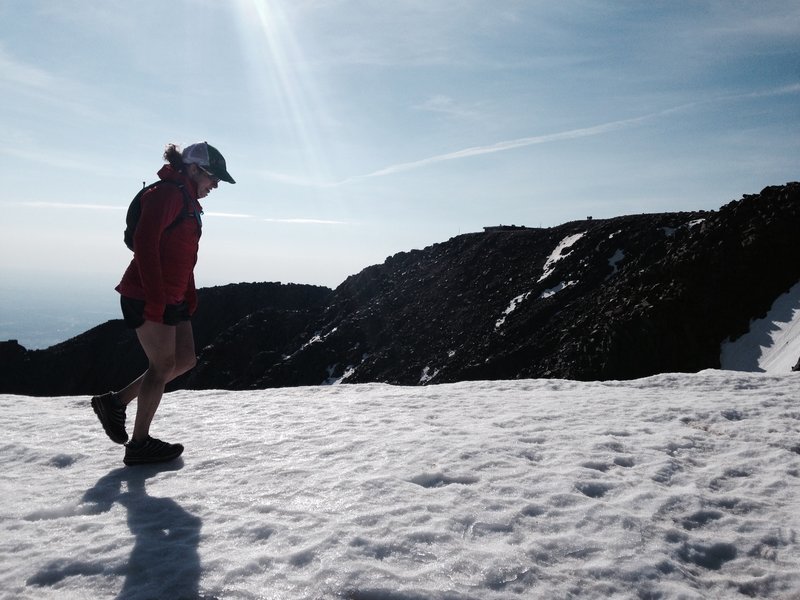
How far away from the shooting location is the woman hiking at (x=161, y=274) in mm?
4570

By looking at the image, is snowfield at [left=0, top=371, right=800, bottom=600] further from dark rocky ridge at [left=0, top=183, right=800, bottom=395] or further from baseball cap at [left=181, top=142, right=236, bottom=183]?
dark rocky ridge at [left=0, top=183, right=800, bottom=395]

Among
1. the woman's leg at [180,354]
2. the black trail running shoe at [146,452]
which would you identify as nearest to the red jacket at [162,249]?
the woman's leg at [180,354]

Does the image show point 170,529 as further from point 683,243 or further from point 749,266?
point 683,243

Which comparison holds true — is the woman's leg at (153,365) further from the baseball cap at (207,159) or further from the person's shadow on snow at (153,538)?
the baseball cap at (207,159)

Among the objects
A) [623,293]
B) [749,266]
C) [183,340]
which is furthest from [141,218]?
[623,293]

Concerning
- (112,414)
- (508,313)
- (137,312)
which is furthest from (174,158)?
(508,313)

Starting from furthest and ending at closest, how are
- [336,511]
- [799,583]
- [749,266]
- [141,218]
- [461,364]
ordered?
[461,364] → [749,266] → [141,218] → [336,511] → [799,583]

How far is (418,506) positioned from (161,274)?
3.05 meters

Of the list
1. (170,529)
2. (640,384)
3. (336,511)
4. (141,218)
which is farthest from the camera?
(640,384)

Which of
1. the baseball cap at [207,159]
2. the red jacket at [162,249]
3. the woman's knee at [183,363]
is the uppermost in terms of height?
the baseball cap at [207,159]

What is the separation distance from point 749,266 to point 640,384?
44.8 feet

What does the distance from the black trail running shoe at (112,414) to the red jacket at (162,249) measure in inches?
43.3

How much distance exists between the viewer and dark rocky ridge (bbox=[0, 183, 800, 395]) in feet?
62.0

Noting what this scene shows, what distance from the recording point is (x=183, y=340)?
5230mm
